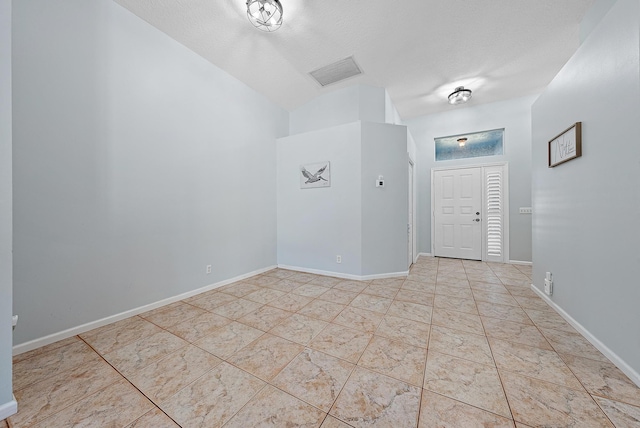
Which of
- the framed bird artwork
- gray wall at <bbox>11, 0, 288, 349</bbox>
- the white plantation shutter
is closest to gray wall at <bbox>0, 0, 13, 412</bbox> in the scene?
gray wall at <bbox>11, 0, 288, 349</bbox>

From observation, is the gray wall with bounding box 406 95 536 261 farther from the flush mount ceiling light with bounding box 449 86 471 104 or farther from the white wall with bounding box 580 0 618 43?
the white wall with bounding box 580 0 618 43

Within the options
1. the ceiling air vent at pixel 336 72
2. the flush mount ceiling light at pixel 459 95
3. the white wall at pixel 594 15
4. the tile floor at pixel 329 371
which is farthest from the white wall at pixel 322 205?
the white wall at pixel 594 15

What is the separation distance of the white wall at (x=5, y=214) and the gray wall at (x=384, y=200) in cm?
333

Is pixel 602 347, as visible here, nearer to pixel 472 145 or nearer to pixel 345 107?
pixel 345 107

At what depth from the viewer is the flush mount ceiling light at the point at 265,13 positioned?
2.26 metres

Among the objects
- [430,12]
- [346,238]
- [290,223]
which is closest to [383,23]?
[430,12]

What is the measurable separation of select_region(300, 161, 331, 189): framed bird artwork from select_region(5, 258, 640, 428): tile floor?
2.07m

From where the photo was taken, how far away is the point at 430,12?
2.48 m

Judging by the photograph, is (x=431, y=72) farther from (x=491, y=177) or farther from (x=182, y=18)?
(x=182, y=18)

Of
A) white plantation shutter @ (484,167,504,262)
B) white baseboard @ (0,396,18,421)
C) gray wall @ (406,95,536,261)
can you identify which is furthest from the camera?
white plantation shutter @ (484,167,504,262)

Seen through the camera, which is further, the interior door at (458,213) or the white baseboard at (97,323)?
the interior door at (458,213)

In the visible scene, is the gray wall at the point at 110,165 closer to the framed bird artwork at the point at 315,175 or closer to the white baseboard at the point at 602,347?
the framed bird artwork at the point at 315,175

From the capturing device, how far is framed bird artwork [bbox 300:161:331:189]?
3723 millimetres

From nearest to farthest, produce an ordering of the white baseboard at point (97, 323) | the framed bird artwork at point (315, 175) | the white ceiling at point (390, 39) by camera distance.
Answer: the white baseboard at point (97, 323) → the white ceiling at point (390, 39) → the framed bird artwork at point (315, 175)
